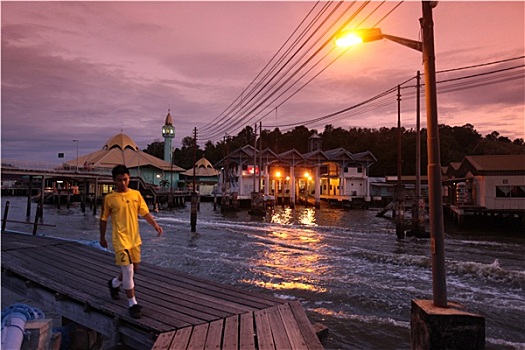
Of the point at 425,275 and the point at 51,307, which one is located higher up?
the point at 51,307

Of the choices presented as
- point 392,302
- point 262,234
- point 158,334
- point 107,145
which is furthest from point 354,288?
point 107,145

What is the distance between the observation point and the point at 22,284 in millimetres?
7152

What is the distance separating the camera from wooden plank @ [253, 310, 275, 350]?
4.33 m

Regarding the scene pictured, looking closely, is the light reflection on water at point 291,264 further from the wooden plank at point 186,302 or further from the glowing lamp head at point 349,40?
the glowing lamp head at point 349,40

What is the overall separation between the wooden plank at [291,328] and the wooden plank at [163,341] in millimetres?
1474

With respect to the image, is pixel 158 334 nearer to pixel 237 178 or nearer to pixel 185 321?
pixel 185 321

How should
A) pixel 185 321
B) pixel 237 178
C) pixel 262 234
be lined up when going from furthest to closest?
pixel 237 178
pixel 262 234
pixel 185 321

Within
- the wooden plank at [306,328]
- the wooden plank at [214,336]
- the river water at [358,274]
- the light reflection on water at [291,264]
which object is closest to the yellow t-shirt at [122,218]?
the wooden plank at [214,336]

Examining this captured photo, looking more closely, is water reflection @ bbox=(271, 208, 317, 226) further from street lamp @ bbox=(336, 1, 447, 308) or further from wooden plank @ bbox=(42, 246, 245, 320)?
street lamp @ bbox=(336, 1, 447, 308)

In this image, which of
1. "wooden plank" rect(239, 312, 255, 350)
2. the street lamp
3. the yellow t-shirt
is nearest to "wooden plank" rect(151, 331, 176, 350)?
"wooden plank" rect(239, 312, 255, 350)

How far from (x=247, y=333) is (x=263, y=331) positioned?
0.72 ft

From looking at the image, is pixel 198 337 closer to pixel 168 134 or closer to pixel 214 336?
pixel 214 336

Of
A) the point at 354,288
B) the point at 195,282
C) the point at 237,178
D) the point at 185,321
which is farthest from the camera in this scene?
the point at 237,178

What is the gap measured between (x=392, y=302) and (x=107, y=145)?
276 feet
